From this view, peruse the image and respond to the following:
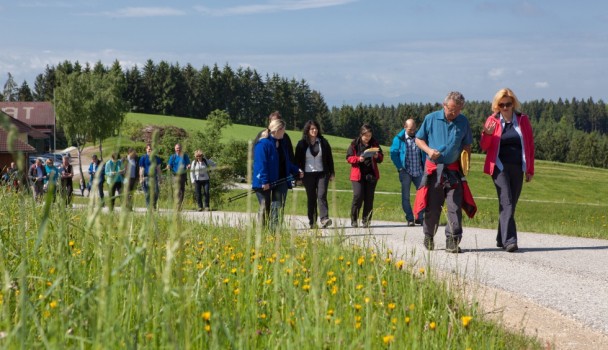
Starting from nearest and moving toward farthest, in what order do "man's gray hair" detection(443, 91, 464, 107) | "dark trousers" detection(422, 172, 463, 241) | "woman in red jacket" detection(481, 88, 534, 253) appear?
"man's gray hair" detection(443, 91, 464, 107) → "dark trousers" detection(422, 172, 463, 241) → "woman in red jacket" detection(481, 88, 534, 253)

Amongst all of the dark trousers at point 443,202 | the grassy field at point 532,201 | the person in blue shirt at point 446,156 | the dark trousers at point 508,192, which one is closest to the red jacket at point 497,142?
the dark trousers at point 508,192

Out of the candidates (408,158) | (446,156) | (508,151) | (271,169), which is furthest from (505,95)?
(408,158)

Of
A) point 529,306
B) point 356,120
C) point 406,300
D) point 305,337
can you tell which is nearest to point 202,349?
point 305,337

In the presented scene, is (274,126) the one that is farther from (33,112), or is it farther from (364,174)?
(33,112)

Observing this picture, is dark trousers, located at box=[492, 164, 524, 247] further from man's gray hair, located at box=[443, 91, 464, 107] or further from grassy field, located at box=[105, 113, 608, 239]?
grassy field, located at box=[105, 113, 608, 239]

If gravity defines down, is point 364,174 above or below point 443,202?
above

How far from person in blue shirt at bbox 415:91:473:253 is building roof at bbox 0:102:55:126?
347ft

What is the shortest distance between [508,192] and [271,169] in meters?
3.27

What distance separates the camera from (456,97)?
983cm

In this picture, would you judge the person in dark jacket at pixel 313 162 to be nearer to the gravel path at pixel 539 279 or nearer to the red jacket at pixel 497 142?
the gravel path at pixel 539 279

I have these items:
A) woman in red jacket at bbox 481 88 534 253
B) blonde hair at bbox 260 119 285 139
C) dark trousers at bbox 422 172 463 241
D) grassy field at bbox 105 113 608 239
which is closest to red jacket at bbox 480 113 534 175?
woman in red jacket at bbox 481 88 534 253

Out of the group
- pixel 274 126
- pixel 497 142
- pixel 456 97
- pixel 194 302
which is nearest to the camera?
pixel 194 302

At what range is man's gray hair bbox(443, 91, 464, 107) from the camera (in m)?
Result: 9.80

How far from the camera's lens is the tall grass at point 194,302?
10.00 ft
